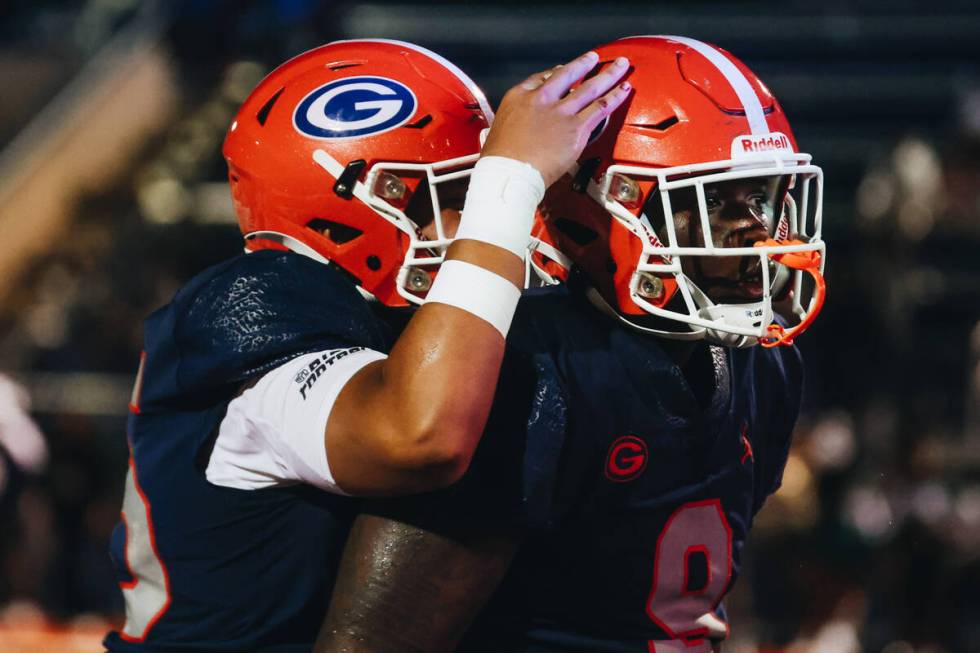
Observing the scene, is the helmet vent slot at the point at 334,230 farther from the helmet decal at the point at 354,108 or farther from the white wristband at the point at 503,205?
the white wristband at the point at 503,205

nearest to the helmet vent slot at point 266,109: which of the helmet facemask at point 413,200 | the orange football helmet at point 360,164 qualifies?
the orange football helmet at point 360,164

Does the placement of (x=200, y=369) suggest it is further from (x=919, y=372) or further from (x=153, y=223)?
(x=153, y=223)

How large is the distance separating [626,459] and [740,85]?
24.5 inches

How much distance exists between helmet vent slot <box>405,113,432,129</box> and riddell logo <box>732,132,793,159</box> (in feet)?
1.65

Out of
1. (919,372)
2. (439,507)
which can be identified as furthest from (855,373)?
(439,507)

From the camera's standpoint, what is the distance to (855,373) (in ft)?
19.2

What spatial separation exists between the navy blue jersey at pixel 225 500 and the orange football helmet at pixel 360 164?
0.67 ft

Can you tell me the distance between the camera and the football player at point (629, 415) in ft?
5.62

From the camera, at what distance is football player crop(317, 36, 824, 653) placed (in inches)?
67.4

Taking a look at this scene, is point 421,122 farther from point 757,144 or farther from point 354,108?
point 757,144

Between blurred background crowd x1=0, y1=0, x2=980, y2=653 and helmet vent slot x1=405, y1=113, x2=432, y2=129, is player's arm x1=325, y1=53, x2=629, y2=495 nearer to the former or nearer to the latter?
helmet vent slot x1=405, y1=113, x2=432, y2=129

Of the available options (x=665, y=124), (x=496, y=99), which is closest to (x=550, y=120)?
(x=665, y=124)

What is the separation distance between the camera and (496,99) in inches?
288

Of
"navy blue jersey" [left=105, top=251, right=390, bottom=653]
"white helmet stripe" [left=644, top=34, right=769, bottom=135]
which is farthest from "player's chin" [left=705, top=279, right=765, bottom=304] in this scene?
"navy blue jersey" [left=105, top=251, right=390, bottom=653]
